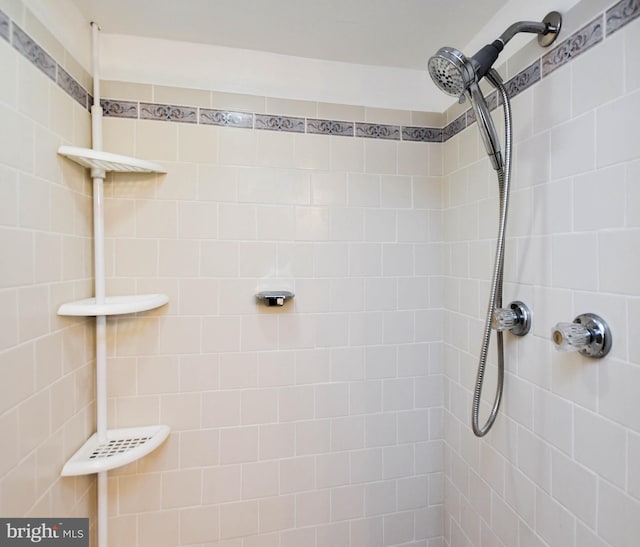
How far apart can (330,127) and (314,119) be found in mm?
64

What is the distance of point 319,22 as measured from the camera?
37.6 inches

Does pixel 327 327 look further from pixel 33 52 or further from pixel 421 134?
pixel 33 52

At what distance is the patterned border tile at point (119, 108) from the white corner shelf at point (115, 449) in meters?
1.03

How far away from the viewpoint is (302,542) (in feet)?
3.69

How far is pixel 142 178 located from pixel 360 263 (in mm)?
802

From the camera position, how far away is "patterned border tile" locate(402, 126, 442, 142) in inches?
47.1

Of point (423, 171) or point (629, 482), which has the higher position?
point (423, 171)

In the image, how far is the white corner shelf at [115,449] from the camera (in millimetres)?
848

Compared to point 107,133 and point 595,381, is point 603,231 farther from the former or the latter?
point 107,133

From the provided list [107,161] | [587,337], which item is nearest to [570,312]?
[587,337]

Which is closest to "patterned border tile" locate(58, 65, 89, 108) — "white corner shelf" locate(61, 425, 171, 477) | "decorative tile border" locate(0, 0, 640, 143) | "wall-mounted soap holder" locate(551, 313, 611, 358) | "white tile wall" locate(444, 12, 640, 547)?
"decorative tile border" locate(0, 0, 640, 143)

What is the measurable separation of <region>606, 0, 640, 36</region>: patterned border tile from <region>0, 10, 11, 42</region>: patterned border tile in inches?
49.1

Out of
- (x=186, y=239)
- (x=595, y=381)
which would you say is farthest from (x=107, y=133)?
(x=595, y=381)

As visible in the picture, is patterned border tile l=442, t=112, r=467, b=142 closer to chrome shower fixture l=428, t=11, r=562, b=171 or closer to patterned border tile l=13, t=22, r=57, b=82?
chrome shower fixture l=428, t=11, r=562, b=171
